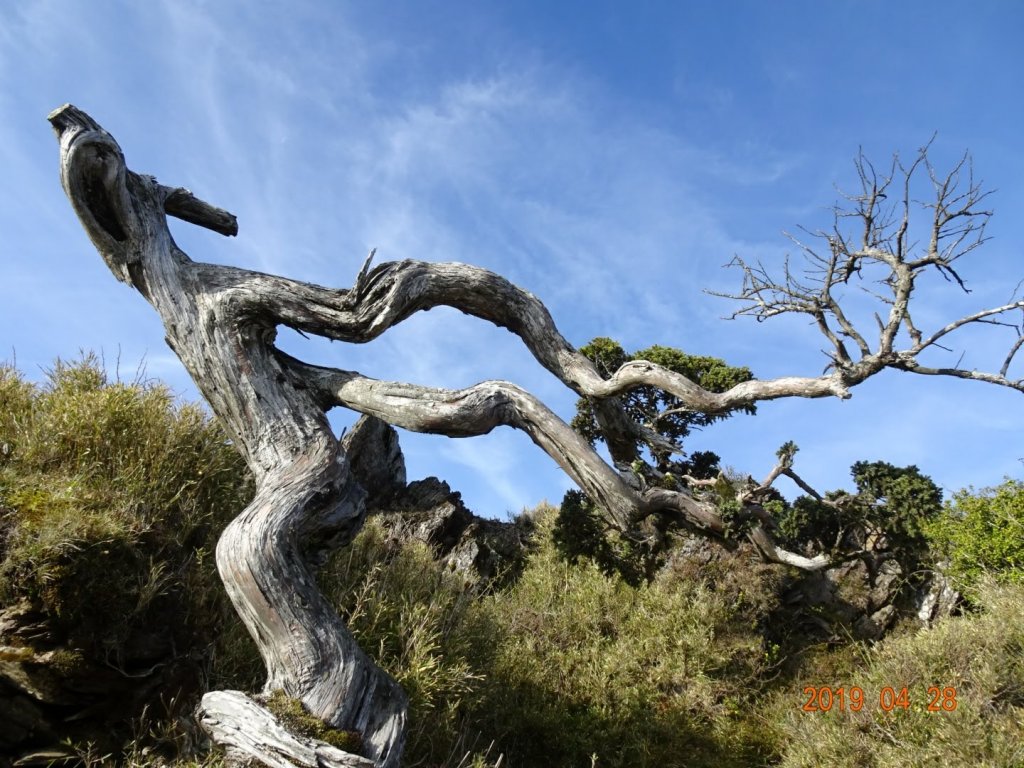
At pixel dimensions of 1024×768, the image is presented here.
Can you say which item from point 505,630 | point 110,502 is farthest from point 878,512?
point 110,502

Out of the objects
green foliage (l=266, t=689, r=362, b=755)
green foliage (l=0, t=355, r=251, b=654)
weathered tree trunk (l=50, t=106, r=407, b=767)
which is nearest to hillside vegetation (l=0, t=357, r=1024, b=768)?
green foliage (l=0, t=355, r=251, b=654)

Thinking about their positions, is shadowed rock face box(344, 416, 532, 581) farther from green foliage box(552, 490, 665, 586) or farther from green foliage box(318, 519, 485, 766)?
green foliage box(552, 490, 665, 586)

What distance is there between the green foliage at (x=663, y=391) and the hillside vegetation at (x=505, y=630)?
2324 millimetres

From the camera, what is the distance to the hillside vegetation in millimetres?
5961

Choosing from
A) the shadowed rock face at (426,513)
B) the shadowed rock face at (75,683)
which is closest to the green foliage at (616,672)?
the shadowed rock face at (426,513)

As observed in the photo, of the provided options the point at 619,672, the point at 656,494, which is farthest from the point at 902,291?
the point at 619,672

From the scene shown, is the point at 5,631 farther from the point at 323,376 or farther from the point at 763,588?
the point at 763,588

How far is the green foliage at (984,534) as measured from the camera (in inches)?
434

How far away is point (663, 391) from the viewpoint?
33.8 feet

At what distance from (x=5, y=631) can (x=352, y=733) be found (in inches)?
116

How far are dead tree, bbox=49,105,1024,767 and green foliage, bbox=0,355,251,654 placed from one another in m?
1.02

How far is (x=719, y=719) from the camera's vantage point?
9.76m

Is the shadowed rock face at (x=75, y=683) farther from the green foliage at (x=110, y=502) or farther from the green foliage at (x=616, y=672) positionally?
the green foliage at (x=616, y=672)

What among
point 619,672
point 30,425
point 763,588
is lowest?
point 30,425
